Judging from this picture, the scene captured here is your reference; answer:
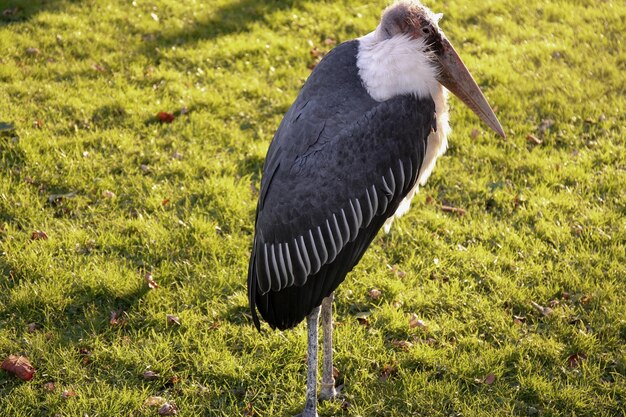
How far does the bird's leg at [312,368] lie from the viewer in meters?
3.70

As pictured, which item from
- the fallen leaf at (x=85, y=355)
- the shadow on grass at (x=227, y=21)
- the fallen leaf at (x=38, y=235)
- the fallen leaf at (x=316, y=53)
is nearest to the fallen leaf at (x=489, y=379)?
the fallen leaf at (x=85, y=355)

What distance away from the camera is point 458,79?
379cm

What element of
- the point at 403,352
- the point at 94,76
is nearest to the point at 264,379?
the point at 403,352

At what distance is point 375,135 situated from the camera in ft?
11.2

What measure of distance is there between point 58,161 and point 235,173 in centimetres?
139

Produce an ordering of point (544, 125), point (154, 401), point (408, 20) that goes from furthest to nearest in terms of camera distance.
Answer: point (544, 125) → point (154, 401) → point (408, 20)

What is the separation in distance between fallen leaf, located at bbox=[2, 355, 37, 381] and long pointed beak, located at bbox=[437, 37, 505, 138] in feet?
8.80

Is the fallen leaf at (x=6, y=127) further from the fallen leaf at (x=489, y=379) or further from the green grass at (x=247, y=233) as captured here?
the fallen leaf at (x=489, y=379)

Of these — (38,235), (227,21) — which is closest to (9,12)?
(227,21)

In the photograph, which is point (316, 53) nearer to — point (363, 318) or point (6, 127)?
point (6, 127)

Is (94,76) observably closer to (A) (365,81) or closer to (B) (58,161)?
(B) (58,161)

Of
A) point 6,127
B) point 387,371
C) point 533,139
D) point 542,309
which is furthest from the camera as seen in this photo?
point 533,139

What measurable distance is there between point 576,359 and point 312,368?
5.14 ft

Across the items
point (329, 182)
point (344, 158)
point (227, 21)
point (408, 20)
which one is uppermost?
point (408, 20)
